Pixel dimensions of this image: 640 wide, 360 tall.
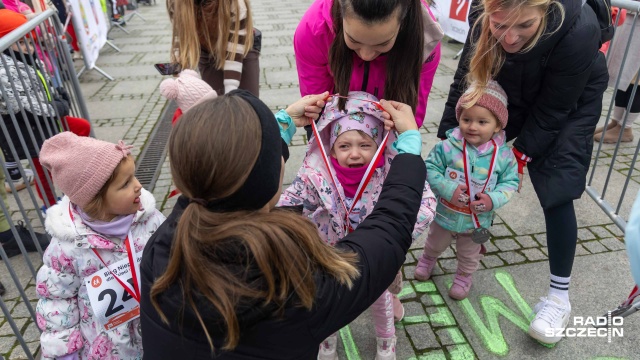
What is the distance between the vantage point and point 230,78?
131 inches

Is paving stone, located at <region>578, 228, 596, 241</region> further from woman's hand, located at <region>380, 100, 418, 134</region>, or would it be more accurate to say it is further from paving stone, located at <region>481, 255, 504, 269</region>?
woman's hand, located at <region>380, 100, 418, 134</region>

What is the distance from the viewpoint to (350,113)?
79.3 inches

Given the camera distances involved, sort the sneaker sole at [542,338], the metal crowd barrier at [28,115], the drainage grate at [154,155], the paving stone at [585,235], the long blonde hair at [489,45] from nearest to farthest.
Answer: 1. the long blonde hair at [489,45]
2. the sneaker sole at [542,338]
3. the metal crowd barrier at [28,115]
4. the paving stone at [585,235]
5. the drainage grate at [154,155]

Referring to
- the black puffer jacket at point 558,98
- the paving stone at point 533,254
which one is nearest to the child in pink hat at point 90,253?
the black puffer jacket at point 558,98

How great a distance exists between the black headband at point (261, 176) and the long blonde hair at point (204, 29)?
2.17 m

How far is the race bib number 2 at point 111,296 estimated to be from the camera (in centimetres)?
177

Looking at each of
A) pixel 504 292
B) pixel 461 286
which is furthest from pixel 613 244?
pixel 461 286

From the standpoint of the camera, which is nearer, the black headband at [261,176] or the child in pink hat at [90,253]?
the black headband at [261,176]

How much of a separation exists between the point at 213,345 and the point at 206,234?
290 mm

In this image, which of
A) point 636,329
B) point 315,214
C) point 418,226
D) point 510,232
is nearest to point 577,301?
point 636,329

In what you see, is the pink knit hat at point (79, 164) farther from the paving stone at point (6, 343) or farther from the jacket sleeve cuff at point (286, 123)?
the paving stone at point (6, 343)

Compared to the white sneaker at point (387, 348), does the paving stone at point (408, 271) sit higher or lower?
lower

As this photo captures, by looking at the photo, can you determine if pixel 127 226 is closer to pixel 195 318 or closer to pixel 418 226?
pixel 195 318

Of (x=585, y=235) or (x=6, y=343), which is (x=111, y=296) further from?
(x=585, y=235)
